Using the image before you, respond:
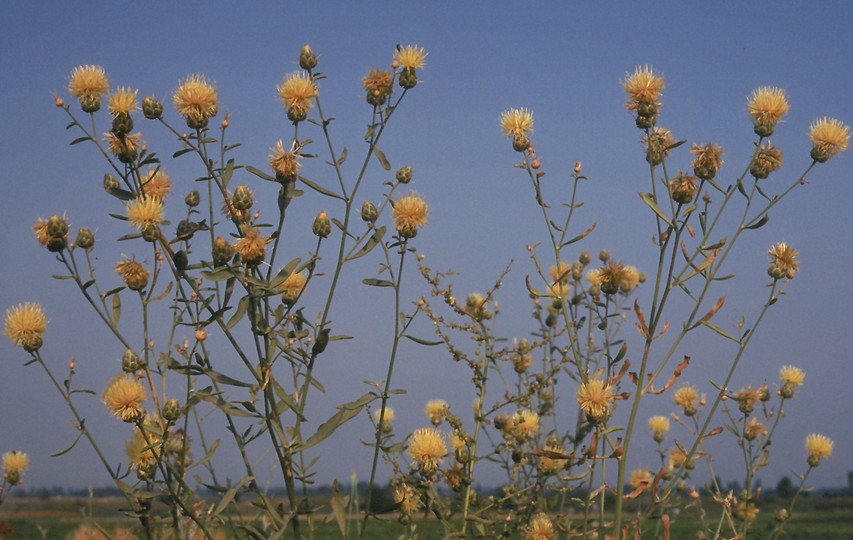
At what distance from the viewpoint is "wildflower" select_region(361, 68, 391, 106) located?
2912mm

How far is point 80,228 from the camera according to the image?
9.78 feet

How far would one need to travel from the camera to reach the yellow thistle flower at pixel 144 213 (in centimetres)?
259

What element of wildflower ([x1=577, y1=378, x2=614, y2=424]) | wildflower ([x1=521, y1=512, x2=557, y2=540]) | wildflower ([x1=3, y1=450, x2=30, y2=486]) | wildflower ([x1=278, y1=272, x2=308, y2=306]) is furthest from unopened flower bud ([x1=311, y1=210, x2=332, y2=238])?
wildflower ([x1=3, y1=450, x2=30, y2=486])

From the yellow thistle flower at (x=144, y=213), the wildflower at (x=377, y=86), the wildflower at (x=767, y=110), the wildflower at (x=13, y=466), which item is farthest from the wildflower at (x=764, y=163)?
the wildflower at (x=13, y=466)

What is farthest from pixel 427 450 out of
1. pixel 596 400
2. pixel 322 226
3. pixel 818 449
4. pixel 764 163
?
pixel 818 449

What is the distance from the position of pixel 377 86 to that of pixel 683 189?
1.14 metres

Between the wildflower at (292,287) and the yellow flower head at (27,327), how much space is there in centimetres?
93

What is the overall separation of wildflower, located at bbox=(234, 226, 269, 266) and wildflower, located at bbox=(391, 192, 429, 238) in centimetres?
59

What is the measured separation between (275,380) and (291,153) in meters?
0.71

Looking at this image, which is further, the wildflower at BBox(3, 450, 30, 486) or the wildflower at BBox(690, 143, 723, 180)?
the wildflower at BBox(3, 450, 30, 486)

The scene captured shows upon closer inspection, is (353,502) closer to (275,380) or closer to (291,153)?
(275,380)

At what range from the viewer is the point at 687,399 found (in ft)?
15.9

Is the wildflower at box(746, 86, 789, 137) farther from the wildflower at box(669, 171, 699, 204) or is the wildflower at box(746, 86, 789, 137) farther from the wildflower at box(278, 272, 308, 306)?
the wildflower at box(278, 272, 308, 306)

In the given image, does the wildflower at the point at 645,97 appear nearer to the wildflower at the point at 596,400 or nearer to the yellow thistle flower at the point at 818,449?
the wildflower at the point at 596,400
